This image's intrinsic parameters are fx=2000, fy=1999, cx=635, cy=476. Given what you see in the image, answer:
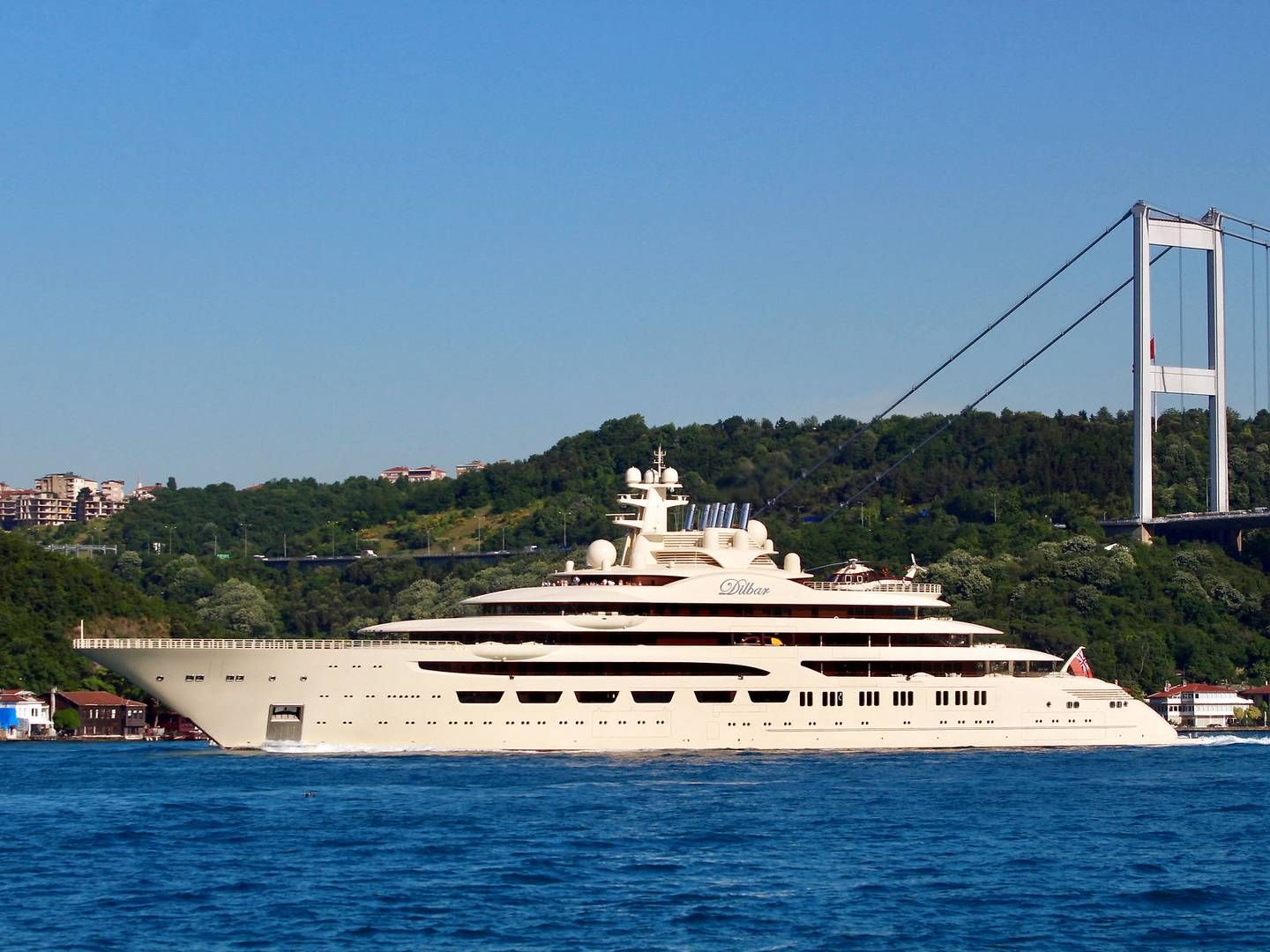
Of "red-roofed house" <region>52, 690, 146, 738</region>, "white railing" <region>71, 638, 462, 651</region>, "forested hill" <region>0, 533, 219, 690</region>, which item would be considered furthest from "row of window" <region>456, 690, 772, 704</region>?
"forested hill" <region>0, 533, 219, 690</region>

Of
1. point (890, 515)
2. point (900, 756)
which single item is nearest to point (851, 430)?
point (890, 515)

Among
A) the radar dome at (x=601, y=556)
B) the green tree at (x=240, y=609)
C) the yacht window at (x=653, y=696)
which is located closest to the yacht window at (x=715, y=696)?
the yacht window at (x=653, y=696)

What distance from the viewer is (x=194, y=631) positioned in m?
70.2

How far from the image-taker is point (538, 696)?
38000 millimetres

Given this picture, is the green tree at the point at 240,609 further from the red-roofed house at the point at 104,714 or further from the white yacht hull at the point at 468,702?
the white yacht hull at the point at 468,702

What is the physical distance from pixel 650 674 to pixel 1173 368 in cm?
4040

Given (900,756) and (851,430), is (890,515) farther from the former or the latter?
(900,756)

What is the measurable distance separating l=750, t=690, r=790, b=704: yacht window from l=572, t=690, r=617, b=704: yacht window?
9.21 ft

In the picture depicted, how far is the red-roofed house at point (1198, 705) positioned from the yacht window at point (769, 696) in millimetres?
28514

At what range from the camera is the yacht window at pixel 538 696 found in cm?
3794

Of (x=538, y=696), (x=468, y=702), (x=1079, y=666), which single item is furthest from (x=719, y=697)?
(x=1079, y=666)

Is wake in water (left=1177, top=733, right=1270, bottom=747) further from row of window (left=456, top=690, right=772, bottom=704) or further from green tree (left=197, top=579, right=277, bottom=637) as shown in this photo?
green tree (left=197, top=579, right=277, bottom=637)

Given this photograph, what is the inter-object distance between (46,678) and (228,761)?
28.3m

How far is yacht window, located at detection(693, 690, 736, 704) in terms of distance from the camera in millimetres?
38625
